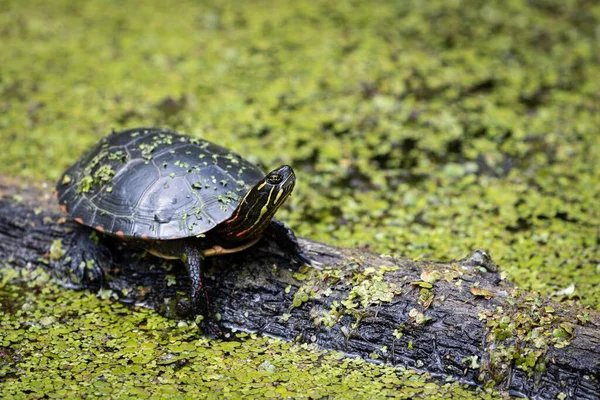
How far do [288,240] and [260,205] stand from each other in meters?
0.36

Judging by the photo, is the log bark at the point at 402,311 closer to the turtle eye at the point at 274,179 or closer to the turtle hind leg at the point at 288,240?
the turtle hind leg at the point at 288,240

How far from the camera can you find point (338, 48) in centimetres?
803

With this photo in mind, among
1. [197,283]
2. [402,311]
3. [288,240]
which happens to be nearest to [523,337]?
[402,311]

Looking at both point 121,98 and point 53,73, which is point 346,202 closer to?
point 121,98

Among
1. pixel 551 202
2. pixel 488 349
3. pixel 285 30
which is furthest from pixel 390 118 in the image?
pixel 488 349

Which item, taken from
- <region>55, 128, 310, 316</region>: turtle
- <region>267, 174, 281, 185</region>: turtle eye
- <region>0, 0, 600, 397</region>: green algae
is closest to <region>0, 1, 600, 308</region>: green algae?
<region>0, 0, 600, 397</region>: green algae

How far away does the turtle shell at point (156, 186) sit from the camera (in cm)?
381

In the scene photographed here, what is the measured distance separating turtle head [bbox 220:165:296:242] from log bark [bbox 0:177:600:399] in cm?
28

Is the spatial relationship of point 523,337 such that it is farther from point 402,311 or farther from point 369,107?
point 369,107

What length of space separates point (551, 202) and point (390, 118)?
1948 mm

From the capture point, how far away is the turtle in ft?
12.3

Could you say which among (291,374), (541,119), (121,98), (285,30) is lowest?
(291,374)

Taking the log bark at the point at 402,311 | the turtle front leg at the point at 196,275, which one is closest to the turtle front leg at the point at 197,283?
the turtle front leg at the point at 196,275

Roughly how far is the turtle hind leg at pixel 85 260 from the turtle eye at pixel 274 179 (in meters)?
1.36
